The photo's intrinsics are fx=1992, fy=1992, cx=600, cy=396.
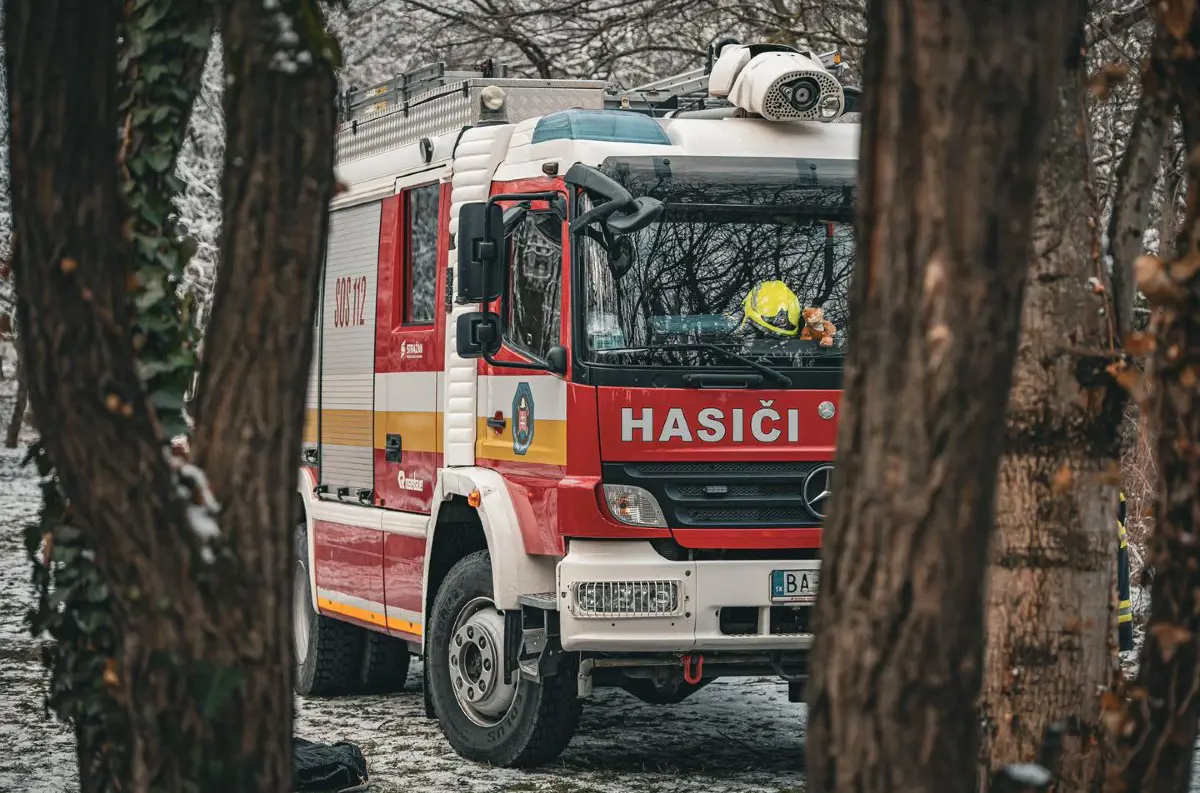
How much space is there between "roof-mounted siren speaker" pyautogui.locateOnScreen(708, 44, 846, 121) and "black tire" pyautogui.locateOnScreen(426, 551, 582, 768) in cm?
227

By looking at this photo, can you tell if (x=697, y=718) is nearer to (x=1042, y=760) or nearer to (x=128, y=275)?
(x=1042, y=760)

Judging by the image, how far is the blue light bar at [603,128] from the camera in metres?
8.19

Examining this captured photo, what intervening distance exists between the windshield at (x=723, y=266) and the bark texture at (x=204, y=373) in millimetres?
4255

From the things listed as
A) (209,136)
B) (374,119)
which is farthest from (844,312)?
(209,136)

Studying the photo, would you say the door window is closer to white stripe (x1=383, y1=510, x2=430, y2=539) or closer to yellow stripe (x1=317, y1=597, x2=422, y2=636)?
white stripe (x1=383, y1=510, x2=430, y2=539)

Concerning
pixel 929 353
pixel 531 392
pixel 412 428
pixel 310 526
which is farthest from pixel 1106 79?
pixel 310 526

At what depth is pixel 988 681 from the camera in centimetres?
475

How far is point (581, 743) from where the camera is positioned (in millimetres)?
9258

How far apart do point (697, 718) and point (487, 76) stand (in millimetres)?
3368

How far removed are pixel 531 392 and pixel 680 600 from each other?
1092 mm

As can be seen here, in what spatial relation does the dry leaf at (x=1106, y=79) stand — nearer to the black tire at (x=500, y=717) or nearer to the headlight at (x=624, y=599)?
the headlight at (x=624, y=599)

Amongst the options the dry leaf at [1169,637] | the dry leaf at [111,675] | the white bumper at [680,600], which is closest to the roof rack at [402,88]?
the white bumper at [680,600]

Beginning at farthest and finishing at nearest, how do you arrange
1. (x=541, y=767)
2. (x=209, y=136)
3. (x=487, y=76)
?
(x=209, y=136) < (x=487, y=76) < (x=541, y=767)

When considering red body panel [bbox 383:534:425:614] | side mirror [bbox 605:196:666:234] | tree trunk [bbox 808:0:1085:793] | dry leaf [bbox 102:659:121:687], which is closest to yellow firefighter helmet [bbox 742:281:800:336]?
side mirror [bbox 605:196:666:234]
